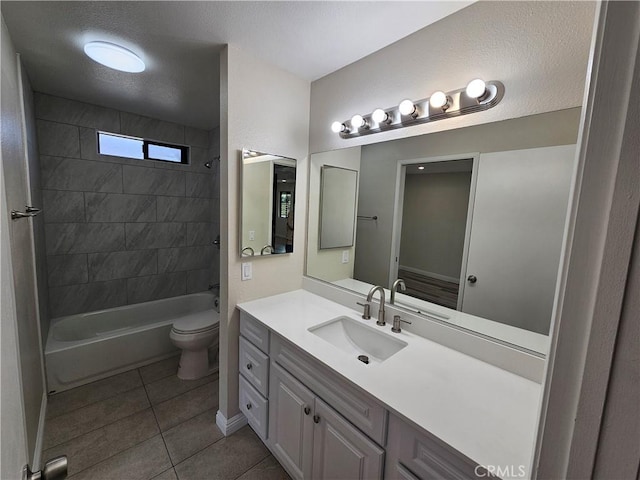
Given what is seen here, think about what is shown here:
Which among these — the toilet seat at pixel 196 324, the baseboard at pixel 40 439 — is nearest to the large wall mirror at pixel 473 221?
the toilet seat at pixel 196 324

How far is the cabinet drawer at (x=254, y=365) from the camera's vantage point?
5.24ft

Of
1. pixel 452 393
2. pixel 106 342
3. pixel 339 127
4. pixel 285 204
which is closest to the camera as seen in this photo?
pixel 452 393

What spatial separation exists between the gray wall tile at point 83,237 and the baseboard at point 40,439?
1275 millimetres

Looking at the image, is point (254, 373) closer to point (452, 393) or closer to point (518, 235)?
point (452, 393)

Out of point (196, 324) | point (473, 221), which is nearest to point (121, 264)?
point (196, 324)

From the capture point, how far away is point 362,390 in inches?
40.3

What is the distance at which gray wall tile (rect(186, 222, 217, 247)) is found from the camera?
11.0ft

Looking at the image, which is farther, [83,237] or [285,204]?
[83,237]

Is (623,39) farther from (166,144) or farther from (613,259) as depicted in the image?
(166,144)

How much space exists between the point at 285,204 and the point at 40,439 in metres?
2.18

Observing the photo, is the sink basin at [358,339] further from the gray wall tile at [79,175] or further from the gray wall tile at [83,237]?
the gray wall tile at [79,175]

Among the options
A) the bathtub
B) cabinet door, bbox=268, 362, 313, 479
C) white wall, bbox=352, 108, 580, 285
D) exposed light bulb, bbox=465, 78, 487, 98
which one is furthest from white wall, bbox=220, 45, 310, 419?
exposed light bulb, bbox=465, 78, 487, 98

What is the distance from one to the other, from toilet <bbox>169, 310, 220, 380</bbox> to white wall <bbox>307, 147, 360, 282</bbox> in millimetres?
1179

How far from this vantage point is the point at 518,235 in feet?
4.00
